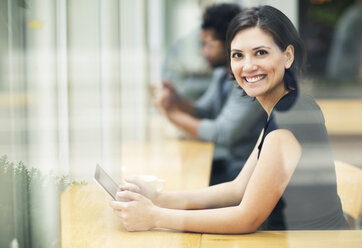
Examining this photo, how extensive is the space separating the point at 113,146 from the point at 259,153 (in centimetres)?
48

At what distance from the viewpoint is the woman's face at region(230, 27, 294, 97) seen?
39.6 inches

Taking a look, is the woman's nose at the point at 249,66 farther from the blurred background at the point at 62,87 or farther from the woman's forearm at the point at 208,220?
the woman's forearm at the point at 208,220

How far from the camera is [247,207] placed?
1048 millimetres

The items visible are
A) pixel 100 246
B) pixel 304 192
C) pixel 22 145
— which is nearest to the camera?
pixel 22 145

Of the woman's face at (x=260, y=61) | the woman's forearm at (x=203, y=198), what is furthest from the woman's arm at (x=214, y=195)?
the woman's face at (x=260, y=61)

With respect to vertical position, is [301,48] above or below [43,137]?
above

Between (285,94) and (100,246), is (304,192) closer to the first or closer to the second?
(285,94)

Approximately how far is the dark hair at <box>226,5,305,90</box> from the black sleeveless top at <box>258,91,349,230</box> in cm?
5

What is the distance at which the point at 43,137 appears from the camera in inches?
38.2

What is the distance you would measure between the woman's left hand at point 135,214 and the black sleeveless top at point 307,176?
9.3 inches

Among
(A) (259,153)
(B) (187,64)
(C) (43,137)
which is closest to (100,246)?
(C) (43,137)

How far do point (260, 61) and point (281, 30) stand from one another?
7 cm

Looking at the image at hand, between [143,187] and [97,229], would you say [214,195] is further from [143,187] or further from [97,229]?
[97,229]

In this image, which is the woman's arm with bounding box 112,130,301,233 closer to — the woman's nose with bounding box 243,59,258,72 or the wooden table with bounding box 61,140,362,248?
the wooden table with bounding box 61,140,362,248
